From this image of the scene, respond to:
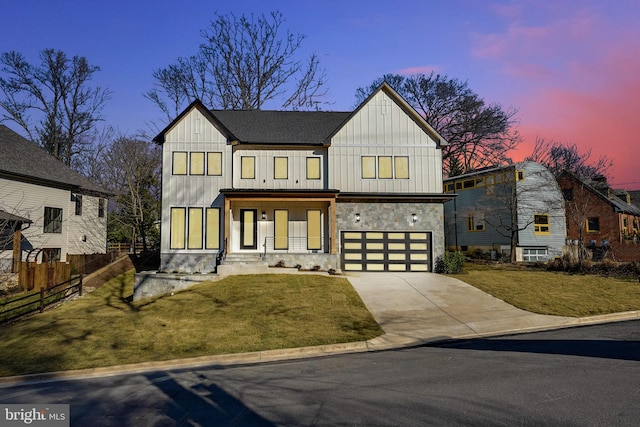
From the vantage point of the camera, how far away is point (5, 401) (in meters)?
7.45

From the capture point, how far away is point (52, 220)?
89.6ft

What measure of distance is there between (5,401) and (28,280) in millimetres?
16611

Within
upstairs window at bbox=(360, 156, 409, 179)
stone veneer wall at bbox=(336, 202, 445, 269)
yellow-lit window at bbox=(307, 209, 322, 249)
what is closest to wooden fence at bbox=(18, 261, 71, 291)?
yellow-lit window at bbox=(307, 209, 322, 249)

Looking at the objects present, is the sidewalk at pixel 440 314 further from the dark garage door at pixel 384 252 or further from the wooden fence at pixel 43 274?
the wooden fence at pixel 43 274

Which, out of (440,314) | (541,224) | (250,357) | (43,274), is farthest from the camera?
(541,224)

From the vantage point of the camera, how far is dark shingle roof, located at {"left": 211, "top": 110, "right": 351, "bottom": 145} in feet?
78.3

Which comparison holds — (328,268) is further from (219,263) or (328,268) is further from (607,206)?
(607,206)

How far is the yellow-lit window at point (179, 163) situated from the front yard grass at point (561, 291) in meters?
15.6

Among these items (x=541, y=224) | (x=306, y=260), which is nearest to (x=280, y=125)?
(x=306, y=260)

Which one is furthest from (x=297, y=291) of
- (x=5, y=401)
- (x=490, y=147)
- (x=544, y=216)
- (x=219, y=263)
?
(x=490, y=147)

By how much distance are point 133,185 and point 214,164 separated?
45.4ft

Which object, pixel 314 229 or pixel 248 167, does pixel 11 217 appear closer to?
pixel 248 167

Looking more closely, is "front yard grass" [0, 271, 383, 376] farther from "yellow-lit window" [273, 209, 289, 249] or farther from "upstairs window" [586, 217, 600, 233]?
"upstairs window" [586, 217, 600, 233]

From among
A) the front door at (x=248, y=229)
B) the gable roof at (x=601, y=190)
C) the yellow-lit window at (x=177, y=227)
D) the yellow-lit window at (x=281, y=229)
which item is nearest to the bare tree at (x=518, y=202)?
the gable roof at (x=601, y=190)
